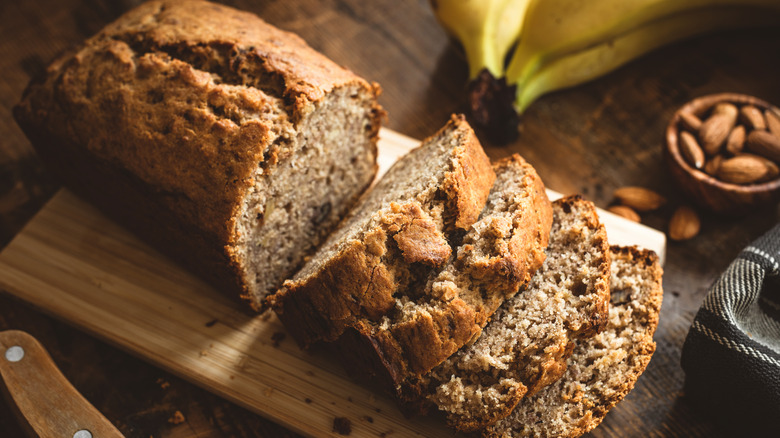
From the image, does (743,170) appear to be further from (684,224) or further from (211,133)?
(211,133)

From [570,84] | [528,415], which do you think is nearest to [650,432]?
[528,415]

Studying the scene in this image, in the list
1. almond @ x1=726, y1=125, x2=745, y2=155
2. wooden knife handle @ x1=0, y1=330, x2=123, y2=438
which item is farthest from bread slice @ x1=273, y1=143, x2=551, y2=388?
almond @ x1=726, y1=125, x2=745, y2=155

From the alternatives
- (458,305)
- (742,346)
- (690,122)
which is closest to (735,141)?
(690,122)

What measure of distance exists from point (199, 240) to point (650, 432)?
2.05 meters

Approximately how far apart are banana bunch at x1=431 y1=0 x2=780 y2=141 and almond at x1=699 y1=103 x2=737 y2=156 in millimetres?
599

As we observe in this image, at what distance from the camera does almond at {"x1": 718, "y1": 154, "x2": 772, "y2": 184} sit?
10.2ft

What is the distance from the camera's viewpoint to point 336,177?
120 inches

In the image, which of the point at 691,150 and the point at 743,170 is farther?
the point at 691,150

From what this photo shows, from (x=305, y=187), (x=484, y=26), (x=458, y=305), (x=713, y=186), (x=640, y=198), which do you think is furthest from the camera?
(x=484, y=26)

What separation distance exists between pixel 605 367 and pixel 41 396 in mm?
2182

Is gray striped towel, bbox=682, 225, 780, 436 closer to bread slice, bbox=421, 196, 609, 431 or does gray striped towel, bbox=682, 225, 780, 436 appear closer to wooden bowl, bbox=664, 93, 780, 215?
wooden bowl, bbox=664, 93, 780, 215

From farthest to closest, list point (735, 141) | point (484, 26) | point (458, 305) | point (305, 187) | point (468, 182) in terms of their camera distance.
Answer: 1. point (484, 26)
2. point (735, 141)
3. point (305, 187)
4. point (468, 182)
5. point (458, 305)

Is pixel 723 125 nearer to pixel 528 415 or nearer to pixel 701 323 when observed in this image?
pixel 701 323

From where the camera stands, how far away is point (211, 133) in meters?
2.59
